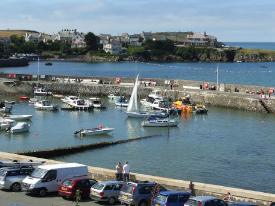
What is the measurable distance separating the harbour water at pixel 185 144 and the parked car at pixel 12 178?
32.3ft

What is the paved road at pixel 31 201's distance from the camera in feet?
61.1

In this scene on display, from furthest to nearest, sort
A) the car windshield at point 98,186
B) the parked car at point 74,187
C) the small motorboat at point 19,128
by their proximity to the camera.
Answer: the small motorboat at point 19,128 < the parked car at point 74,187 < the car windshield at point 98,186

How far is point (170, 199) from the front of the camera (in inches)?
688

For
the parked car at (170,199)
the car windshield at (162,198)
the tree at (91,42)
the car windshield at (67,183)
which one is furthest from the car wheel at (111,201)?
the tree at (91,42)

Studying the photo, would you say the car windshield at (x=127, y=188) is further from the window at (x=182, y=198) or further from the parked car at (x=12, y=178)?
the parked car at (x=12, y=178)

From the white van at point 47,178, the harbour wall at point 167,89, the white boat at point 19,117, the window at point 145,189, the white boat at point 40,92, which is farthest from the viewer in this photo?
the white boat at point 40,92

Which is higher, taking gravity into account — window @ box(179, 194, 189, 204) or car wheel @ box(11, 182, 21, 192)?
window @ box(179, 194, 189, 204)

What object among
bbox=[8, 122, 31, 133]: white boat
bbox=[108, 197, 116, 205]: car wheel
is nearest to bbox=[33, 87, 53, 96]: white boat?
bbox=[8, 122, 31, 133]: white boat

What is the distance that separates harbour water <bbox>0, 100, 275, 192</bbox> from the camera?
3033 cm

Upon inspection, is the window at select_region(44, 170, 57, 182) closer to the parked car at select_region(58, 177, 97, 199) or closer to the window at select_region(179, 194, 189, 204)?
the parked car at select_region(58, 177, 97, 199)

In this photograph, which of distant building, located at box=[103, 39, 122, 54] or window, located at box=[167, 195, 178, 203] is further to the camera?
distant building, located at box=[103, 39, 122, 54]

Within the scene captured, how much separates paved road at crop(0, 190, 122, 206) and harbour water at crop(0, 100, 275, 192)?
32.9ft

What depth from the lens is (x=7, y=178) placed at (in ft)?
67.3

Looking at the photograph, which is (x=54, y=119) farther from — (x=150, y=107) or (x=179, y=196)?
(x=179, y=196)
